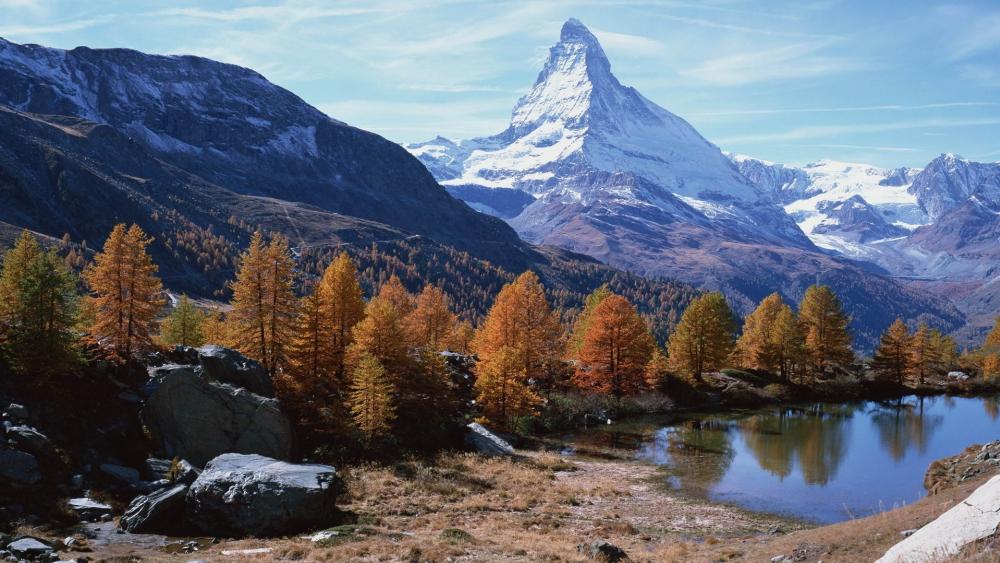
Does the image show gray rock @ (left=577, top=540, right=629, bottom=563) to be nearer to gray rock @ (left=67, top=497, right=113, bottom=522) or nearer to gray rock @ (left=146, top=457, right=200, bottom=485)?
gray rock @ (left=146, top=457, right=200, bottom=485)

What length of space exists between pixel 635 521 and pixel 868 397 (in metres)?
75.6

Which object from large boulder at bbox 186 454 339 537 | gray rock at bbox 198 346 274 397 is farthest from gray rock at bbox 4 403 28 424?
gray rock at bbox 198 346 274 397

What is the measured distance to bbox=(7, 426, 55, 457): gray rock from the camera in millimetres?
31402

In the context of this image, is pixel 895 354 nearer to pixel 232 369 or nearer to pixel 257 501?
pixel 232 369

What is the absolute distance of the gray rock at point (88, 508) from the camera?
98.6ft

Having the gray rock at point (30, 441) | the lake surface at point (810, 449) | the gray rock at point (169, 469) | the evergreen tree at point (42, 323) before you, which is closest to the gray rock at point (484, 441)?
the lake surface at point (810, 449)

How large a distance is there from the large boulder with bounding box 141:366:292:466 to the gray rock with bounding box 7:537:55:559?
1436cm

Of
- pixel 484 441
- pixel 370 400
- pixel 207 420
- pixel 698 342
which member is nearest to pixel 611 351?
pixel 698 342

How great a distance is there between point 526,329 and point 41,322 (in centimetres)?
4824

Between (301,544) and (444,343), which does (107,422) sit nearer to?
(301,544)

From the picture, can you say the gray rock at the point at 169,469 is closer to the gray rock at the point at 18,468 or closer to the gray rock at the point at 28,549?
the gray rock at the point at 18,468

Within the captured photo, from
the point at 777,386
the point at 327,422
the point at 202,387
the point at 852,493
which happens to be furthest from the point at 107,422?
the point at 777,386

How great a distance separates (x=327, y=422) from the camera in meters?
48.7

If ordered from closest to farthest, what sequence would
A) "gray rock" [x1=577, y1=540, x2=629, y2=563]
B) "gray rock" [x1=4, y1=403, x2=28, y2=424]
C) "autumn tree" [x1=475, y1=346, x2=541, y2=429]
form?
"gray rock" [x1=577, y1=540, x2=629, y2=563]
"gray rock" [x1=4, y1=403, x2=28, y2=424]
"autumn tree" [x1=475, y1=346, x2=541, y2=429]
